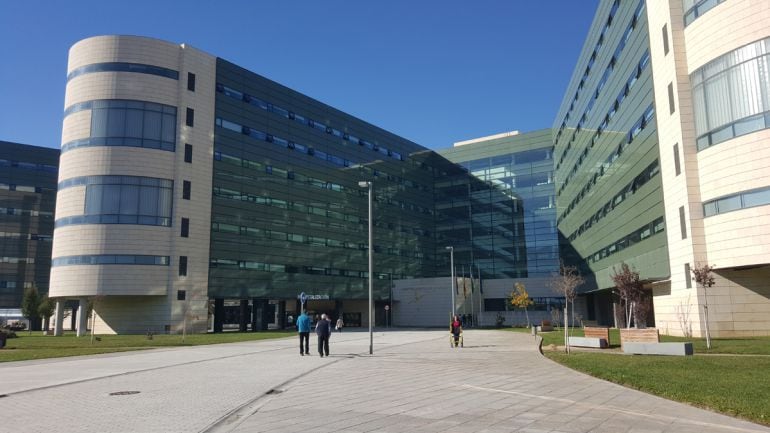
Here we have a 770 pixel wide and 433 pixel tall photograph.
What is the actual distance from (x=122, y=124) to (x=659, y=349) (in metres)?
48.6

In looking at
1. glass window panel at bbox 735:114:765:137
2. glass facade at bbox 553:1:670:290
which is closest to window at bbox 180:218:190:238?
glass facade at bbox 553:1:670:290

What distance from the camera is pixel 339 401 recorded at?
10953mm

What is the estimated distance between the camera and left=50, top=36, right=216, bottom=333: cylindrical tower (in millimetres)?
50875

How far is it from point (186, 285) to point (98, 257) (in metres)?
8.19

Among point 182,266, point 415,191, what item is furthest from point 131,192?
point 415,191

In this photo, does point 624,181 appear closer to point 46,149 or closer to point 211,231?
point 211,231

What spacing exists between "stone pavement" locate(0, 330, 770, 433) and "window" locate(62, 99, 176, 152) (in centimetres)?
3818

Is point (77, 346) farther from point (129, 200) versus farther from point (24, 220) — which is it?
point (24, 220)

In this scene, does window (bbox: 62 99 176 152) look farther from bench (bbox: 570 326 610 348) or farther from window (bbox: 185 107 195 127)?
bench (bbox: 570 326 610 348)

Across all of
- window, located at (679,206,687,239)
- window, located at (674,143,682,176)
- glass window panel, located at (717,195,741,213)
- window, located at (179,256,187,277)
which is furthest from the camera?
window, located at (179,256,187,277)

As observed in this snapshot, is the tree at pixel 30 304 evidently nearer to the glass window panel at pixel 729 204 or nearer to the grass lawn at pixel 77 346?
the grass lawn at pixel 77 346

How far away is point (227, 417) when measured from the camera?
948 cm

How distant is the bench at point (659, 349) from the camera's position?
20.5 meters

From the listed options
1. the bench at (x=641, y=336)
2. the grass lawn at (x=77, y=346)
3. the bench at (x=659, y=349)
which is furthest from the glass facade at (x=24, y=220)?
the bench at (x=659, y=349)
